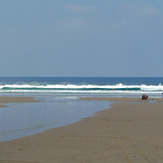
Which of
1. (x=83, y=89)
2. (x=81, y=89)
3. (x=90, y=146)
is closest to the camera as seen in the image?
(x=90, y=146)

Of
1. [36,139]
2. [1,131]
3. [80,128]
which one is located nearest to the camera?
[36,139]

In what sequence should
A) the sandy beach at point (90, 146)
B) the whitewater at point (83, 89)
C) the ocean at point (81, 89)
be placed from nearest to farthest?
the sandy beach at point (90, 146)
the ocean at point (81, 89)
the whitewater at point (83, 89)

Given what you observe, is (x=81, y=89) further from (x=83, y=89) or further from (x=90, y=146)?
(x=90, y=146)

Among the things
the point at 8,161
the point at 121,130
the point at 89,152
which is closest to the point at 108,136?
the point at 121,130

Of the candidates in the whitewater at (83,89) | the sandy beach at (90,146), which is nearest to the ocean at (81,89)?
the whitewater at (83,89)

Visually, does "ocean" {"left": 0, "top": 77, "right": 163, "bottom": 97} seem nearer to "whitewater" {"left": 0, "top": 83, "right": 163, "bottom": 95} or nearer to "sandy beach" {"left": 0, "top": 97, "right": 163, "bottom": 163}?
"whitewater" {"left": 0, "top": 83, "right": 163, "bottom": 95}

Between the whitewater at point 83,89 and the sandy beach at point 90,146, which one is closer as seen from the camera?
the sandy beach at point 90,146

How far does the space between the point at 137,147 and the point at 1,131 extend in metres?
4.85

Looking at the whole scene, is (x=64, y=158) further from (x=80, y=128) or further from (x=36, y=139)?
(x=80, y=128)

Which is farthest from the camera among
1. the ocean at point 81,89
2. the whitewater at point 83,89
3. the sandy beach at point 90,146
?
the whitewater at point 83,89

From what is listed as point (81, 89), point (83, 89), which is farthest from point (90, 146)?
point (83, 89)

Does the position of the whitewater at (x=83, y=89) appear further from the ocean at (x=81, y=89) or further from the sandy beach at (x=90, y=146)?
the sandy beach at (x=90, y=146)

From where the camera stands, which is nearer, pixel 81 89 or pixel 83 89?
pixel 81 89

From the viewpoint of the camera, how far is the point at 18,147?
7.80 m
